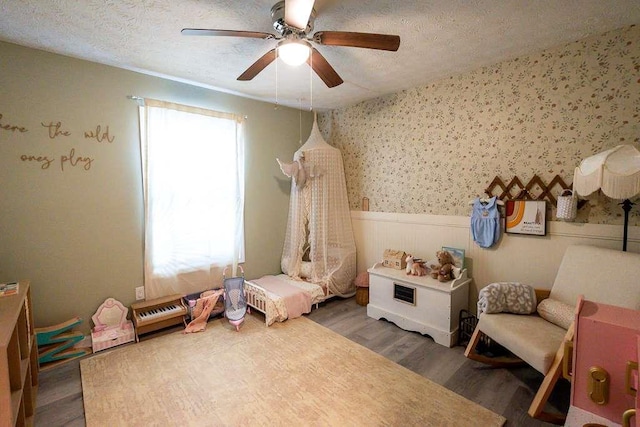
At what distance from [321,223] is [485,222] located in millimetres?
1729

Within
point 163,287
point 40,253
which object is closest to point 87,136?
point 40,253

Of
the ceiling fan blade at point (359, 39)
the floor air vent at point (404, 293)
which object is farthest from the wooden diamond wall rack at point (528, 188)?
the ceiling fan blade at point (359, 39)

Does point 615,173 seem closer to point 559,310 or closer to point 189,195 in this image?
point 559,310

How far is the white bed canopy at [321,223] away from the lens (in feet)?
11.1

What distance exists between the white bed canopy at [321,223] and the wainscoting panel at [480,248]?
35cm

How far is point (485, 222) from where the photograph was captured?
2545mm

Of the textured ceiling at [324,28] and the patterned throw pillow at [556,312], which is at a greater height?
the textured ceiling at [324,28]

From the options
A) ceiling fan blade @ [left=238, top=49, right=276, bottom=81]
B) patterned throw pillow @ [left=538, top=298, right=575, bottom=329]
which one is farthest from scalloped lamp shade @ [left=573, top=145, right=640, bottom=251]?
ceiling fan blade @ [left=238, top=49, right=276, bottom=81]

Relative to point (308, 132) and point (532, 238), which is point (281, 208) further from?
point (532, 238)

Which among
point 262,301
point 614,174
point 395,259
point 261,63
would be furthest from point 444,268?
point 261,63

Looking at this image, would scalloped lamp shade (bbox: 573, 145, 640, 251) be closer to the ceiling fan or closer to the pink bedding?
the ceiling fan

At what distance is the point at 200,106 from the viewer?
3.05 metres

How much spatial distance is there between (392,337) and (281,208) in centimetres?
211

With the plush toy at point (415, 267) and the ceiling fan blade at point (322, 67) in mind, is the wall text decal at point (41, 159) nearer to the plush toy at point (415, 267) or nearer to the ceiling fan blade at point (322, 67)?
the ceiling fan blade at point (322, 67)
